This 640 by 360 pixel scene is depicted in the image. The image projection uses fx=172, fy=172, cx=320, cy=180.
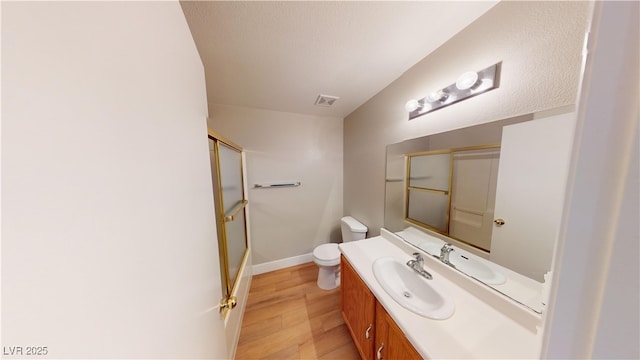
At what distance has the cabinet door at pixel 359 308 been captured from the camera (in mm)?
1010

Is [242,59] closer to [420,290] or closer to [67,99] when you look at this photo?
[67,99]

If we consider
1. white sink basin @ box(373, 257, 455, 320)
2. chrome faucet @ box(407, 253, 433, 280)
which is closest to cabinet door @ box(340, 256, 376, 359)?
white sink basin @ box(373, 257, 455, 320)

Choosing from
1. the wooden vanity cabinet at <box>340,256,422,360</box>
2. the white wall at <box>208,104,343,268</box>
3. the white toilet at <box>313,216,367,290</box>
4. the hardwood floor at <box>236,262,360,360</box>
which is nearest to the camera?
the wooden vanity cabinet at <box>340,256,422,360</box>

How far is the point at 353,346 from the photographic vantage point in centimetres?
134

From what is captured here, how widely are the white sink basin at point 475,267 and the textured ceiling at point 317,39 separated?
1.27 meters

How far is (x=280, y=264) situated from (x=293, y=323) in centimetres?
79

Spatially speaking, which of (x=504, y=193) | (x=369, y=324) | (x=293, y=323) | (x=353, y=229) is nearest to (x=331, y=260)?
(x=353, y=229)

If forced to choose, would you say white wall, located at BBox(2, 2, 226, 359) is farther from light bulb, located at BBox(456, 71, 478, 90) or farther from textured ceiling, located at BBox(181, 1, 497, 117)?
light bulb, located at BBox(456, 71, 478, 90)

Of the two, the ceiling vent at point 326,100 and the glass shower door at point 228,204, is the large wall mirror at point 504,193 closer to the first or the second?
the ceiling vent at point 326,100

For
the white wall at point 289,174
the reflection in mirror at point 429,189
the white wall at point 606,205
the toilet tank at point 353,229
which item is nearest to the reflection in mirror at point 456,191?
the reflection in mirror at point 429,189

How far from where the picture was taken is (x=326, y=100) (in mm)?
1749

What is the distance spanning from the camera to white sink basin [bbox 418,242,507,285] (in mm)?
865

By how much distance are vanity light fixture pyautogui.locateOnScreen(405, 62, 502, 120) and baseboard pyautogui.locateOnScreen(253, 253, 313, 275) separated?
2085 millimetres

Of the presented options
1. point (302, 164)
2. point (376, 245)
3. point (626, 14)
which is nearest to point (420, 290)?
point (376, 245)
